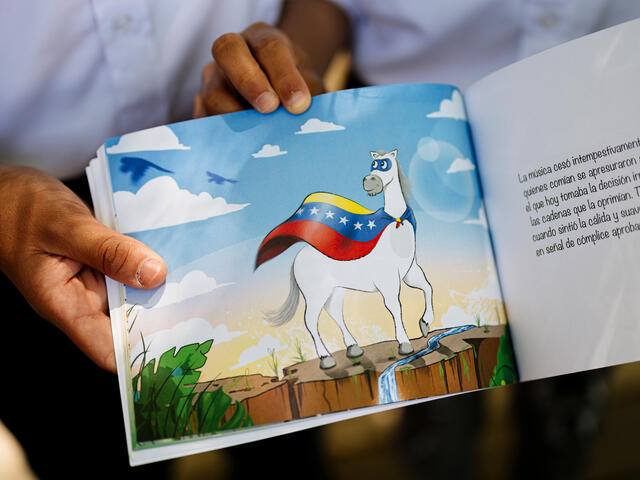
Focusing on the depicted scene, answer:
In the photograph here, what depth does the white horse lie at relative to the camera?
47 cm

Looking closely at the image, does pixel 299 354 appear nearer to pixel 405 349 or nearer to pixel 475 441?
pixel 405 349

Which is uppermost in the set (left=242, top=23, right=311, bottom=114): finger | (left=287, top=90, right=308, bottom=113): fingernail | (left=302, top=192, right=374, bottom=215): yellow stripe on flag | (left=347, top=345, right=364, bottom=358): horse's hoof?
(left=242, top=23, right=311, bottom=114): finger

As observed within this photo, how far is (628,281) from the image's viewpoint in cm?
43

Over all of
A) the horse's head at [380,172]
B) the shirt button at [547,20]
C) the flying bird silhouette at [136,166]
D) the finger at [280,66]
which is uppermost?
the shirt button at [547,20]

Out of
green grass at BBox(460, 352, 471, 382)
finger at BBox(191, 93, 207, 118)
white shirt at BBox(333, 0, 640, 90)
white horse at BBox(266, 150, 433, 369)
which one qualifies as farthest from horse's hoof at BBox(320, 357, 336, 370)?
white shirt at BBox(333, 0, 640, 90)

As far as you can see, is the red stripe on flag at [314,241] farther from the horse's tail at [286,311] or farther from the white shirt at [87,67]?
the white shirt at [87,67]

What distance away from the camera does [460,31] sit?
27.6 inches

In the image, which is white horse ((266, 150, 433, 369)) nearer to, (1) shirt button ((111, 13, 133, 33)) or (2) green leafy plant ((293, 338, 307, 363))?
(2) green leafy plant ((293, 338, 307, 363))

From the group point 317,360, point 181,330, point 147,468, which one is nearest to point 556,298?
point 317,360

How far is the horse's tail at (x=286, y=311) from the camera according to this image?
1.53 feet

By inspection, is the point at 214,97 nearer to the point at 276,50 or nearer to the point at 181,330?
the point at 276,50

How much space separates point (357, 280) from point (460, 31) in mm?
424

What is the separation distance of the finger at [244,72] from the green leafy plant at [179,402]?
240mm

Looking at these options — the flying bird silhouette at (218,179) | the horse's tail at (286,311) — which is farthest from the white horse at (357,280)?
the flying bird silhouette at (218,179)
